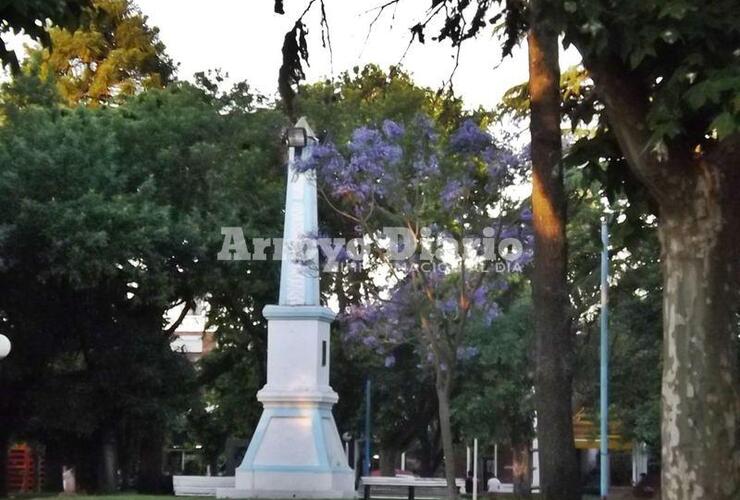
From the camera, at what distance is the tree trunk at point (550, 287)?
1154 cm

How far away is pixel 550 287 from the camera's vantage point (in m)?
11.6

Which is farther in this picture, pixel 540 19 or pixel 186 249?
pixel 186 249

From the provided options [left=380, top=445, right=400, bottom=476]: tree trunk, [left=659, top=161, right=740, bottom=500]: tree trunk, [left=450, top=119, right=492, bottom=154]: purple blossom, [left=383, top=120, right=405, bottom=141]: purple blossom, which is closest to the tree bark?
[left=659, top=161, right=740, bottom=500]: tree trunk

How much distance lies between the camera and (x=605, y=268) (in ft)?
92.5

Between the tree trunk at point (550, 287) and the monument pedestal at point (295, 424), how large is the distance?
18.2 meters

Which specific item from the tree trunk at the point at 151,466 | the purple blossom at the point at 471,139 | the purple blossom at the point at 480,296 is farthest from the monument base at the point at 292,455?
the purple blossom at the point at 471,139

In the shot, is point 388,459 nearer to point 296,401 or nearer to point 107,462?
point 107,462

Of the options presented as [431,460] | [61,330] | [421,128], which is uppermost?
[421,128]

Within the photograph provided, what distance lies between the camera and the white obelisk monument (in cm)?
2953

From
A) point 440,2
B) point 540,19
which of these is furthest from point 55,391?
point 540,19

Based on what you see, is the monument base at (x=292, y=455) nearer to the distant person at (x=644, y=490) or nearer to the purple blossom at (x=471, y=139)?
the purple blossom at (x=471, y=139)

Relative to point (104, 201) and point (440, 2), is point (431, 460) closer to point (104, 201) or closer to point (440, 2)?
point (104, 201)

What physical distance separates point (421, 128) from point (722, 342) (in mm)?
13787

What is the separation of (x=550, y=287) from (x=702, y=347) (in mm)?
2547
